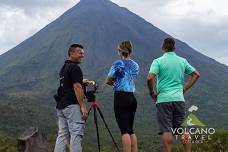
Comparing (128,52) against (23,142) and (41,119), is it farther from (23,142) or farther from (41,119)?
(41,119)

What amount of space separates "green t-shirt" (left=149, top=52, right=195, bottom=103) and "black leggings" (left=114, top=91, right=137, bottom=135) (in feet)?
1.63

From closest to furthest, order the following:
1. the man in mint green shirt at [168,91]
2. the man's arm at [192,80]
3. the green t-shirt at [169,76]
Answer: the man in mint green shirt at [168,91]
the green t-shirt at [169,76]
the man's arm at [192,80]

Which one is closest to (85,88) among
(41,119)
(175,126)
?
(175,126)

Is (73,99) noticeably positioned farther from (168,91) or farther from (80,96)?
(168,91)

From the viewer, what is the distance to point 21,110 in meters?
162

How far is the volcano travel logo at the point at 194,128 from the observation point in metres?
7.33

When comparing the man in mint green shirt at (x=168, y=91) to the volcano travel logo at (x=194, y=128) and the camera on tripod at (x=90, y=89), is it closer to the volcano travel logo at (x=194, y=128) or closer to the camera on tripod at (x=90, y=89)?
the volcano travel logo at (x=194, y=128)

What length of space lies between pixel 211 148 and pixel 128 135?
3.17 metres

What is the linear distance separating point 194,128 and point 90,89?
88.6 inches

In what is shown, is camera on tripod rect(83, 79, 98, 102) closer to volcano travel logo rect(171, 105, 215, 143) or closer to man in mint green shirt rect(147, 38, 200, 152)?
man in mint green shirt rect(147, 38, 200, 152)

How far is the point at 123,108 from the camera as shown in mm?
7480

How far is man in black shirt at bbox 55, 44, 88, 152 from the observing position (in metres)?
7.21

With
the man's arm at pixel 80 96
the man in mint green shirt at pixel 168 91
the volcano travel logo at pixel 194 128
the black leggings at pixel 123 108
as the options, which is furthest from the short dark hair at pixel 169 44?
the man's arm at pixel 80 96

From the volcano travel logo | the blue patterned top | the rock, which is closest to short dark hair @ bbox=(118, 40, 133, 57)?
the blue patterned top
